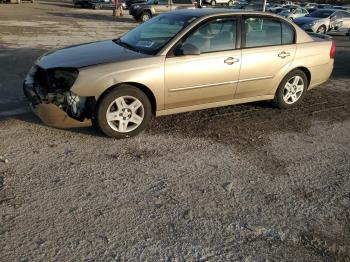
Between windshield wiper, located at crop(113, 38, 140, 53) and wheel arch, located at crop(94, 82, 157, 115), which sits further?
windshield wiper, located at crop(113, 38, 140, 53)

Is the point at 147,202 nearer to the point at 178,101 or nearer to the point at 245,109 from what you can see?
the point at 178,101

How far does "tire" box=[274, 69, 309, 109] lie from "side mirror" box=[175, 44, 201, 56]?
1.78 m

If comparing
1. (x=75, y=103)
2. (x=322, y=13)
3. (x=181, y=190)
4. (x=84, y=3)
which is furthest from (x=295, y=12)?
(x=181, y=190)

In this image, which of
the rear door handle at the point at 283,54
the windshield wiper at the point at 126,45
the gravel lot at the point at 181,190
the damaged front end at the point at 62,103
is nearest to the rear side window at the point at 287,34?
the rear door handle at the point at 283,54

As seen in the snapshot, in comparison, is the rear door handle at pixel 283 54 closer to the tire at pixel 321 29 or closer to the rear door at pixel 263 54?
the rear door at pixel 263 54

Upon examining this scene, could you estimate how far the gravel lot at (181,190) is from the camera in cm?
303

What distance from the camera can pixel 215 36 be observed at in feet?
17.8

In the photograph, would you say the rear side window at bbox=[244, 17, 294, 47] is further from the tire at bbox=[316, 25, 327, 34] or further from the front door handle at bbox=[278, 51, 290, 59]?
the tire at bbox=[316, 25, 327, 34]

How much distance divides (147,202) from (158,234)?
482 mm

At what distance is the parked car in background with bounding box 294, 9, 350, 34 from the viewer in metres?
19.5

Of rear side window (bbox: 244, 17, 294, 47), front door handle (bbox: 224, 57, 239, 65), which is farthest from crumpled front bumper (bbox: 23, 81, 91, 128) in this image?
rear side window (bbox: 244, 17, 294, 47)

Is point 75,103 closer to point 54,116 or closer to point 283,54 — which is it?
point 54,116

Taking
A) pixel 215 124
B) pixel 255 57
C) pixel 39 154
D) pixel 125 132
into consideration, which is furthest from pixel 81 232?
pixel 255 57

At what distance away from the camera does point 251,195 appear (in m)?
3.81
